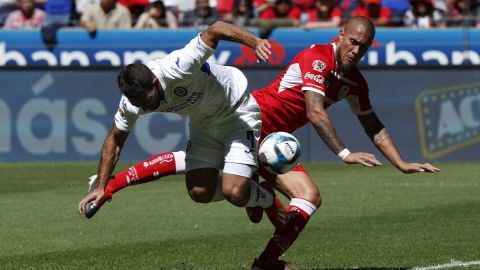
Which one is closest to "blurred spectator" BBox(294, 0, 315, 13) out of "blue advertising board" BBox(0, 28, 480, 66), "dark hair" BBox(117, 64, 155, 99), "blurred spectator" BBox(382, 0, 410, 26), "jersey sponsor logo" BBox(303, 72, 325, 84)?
"blurred spectator" BBox(382, 0, 410, 26)

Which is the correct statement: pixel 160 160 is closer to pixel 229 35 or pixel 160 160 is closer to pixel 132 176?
pixel 132 176

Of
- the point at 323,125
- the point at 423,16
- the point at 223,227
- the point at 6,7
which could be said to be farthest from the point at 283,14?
the point at 323,125

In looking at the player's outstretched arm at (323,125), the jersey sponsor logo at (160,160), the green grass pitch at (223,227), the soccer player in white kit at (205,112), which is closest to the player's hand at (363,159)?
the player's outstretched arm at (323,125)

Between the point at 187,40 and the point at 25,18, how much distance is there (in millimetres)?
3370

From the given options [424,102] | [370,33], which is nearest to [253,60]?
[424,102]

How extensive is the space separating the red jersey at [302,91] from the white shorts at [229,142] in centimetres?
48

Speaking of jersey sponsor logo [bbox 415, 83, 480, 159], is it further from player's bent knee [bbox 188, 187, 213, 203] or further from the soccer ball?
player's bent knee [bbox 188, 187, 213, 203]

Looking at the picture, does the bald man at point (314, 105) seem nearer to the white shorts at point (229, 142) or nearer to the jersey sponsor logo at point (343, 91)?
the jersey sponsor logo at point (343, 91)

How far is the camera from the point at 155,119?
19.7 meters

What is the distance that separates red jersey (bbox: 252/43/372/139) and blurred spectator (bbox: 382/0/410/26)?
11.6 metres

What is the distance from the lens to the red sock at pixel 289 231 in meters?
8.85

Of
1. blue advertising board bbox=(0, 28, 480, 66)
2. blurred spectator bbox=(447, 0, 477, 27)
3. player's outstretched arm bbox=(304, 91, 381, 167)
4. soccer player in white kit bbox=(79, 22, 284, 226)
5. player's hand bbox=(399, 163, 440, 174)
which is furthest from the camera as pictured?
blurred spectator bbox=(447, 0, 477, 27)

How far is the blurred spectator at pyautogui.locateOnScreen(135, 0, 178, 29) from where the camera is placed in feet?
68.5

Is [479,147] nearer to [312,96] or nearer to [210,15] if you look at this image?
[210,15]
